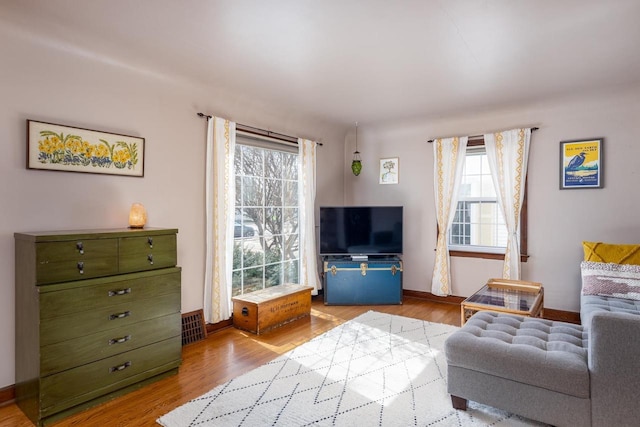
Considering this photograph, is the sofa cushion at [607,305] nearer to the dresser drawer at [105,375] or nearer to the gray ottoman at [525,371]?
the gray ottoman at [525,371]

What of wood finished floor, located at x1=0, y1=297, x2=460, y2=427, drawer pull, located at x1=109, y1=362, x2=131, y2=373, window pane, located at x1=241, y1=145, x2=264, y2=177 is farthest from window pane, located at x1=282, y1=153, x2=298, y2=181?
drawer pull, located at x1=109, y1=362, x2=131, y2=373

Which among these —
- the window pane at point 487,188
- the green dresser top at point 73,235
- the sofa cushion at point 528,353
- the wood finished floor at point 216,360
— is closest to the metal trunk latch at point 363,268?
the wood finished floor at point 216,360

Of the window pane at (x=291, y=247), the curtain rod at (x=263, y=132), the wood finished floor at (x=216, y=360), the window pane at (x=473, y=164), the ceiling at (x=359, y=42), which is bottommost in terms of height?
the wood finished floor at (x=216, y=360)

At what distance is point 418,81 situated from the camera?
344 cm

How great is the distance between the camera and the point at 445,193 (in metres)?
4.75

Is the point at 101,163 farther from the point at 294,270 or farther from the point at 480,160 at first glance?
the point at 480,160

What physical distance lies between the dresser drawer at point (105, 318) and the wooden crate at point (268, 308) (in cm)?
96

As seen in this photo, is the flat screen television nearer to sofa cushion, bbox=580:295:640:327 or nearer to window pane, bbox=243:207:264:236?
window pane, bbox=243:207:264:236

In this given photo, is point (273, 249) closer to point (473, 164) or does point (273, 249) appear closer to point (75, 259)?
point (75, 259)

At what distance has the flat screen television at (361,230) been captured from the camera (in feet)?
15.8

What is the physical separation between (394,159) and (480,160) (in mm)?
1138

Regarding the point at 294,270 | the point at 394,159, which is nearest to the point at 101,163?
the point at 294,270

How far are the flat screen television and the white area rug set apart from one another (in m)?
1.58

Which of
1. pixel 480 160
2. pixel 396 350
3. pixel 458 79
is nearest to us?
pixel 396 350
